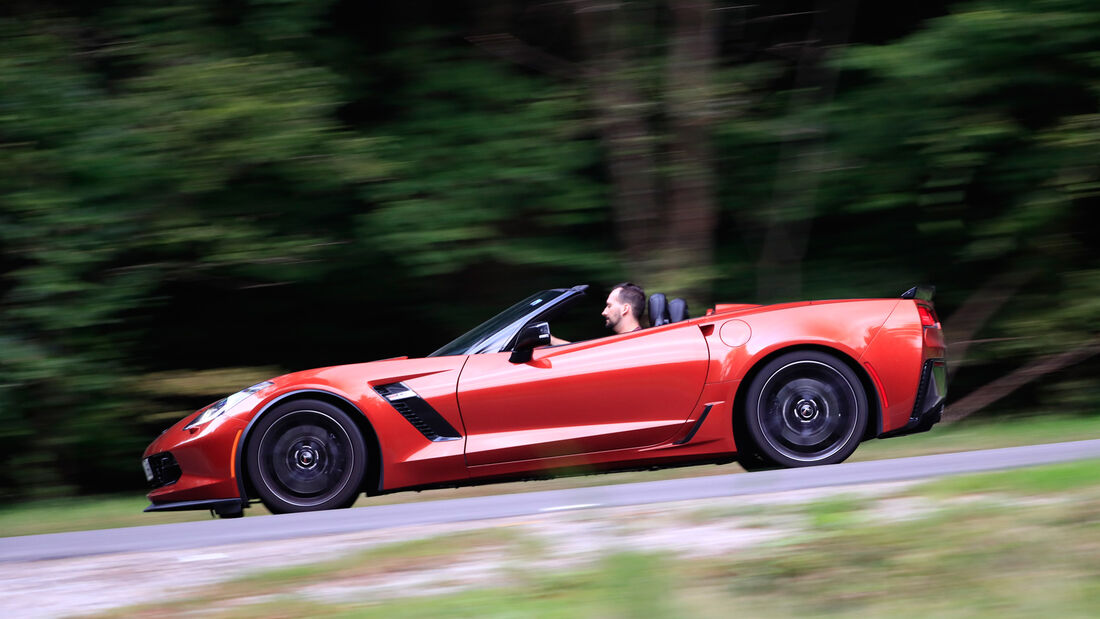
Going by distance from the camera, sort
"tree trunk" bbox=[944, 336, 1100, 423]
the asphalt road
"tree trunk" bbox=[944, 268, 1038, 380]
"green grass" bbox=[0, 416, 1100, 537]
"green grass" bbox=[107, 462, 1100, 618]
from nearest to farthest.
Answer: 1. "green grass" bbox=[107, 462, 1100, 618]
2. the asphalt road
3. "green grass" bbox=[0, 416, 1100, 537]
4. "tree trunk" bbox=[944, 336, 1100, 423]
5. "tree trunk" bbox=[944, 268, 1038, 380]

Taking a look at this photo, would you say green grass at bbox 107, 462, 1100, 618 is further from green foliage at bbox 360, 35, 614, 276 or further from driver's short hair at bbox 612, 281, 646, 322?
green foliage at bbox 360, 35, 614, 276

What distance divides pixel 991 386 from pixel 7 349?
27.6ft

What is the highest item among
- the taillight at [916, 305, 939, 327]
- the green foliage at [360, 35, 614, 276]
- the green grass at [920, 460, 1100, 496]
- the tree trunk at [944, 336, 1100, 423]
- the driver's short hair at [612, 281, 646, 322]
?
the green foliage at [360, 35, 614, 276]

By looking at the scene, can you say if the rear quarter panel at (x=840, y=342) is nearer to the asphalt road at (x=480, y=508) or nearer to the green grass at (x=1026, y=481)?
the asphalt road at (x=480, y=508)

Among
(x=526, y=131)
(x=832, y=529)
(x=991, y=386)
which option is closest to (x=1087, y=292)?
(x=991, y=386)

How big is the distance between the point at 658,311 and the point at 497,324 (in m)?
0.84

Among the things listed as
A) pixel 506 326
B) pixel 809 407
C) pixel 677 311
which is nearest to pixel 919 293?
pixel 809 407

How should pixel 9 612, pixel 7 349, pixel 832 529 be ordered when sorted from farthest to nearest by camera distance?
1. pixel 7 349
2. pixel 832 529
3. pixel 9 612

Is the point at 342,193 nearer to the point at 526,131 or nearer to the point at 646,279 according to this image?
the point at 526,131

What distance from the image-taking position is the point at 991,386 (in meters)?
11.0

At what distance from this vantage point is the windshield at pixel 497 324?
19.9 ft

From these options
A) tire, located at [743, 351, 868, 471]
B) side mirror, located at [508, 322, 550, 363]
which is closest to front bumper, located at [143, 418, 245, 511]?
side mirror, located at [508, 322, 550, 363]

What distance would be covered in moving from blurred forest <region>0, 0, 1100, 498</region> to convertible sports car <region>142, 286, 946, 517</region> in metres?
3.60

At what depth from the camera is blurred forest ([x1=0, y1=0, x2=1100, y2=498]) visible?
9.05m
